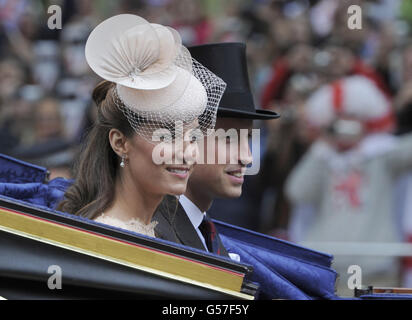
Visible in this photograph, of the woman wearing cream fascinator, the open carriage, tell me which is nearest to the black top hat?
the woman wearing cream fascinator

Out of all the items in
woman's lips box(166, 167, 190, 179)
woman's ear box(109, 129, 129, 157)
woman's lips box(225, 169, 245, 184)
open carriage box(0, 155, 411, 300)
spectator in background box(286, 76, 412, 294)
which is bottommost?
open carriage box(0, 155, 411, 300)

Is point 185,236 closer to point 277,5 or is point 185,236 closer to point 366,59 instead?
point 366,59

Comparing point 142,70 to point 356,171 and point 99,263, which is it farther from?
point 356,171

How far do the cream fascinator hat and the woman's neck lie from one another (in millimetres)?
181

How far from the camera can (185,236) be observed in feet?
10.1

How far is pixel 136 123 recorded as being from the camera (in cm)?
→ 266

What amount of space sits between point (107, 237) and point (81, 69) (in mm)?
4656

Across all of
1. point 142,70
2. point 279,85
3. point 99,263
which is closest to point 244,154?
point 142,70

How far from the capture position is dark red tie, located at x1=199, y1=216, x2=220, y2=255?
317 centimetres

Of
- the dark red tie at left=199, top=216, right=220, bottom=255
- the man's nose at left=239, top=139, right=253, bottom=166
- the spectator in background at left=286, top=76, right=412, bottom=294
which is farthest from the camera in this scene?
the spectator in background at left=286, top=76, right=412, bottom=294

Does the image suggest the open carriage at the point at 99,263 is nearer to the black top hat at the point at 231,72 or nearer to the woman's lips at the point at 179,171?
the woman's lips at the point at 179,171

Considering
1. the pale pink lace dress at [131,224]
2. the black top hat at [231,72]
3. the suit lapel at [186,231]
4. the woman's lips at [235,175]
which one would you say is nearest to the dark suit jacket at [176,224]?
the suit lapel at [186,231]

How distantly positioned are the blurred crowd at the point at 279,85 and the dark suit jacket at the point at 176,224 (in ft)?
7.19

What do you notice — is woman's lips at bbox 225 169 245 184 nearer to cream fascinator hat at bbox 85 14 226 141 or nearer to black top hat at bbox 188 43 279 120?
black top hat at bbox 188 43 279 120
